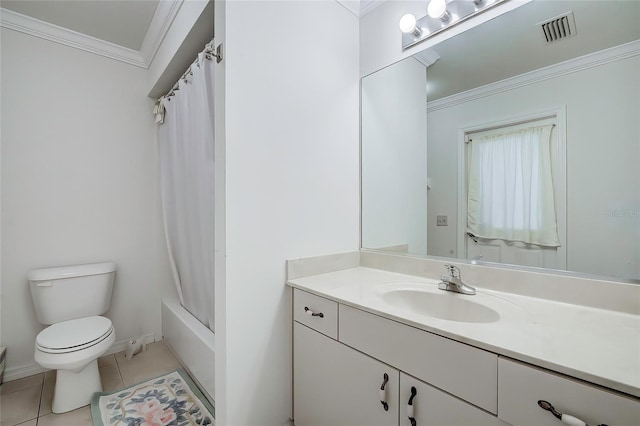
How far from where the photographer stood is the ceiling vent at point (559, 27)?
102cm

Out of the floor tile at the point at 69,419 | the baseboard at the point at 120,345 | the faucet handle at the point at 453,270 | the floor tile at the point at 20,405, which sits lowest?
the floor tile at the point at 69,419

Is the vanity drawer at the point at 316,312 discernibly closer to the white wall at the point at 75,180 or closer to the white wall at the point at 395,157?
the white wall at the point at 395,157

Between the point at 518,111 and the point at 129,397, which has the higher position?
the point at 518,111

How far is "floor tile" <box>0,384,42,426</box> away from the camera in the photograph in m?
1.46

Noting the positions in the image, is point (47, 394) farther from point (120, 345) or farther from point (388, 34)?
point (388, 34)

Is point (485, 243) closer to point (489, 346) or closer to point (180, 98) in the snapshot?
point (489, 346)

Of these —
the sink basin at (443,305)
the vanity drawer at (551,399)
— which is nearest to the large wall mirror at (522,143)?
the sink basin at (443,305)

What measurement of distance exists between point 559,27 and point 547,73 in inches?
6.7

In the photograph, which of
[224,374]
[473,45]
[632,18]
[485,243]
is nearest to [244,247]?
[224,374]

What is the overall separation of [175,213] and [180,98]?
817 mm

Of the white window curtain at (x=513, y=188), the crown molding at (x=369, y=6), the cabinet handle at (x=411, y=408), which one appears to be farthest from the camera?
the crown molding at (x=369, y=6)

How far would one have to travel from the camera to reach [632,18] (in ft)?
2.98

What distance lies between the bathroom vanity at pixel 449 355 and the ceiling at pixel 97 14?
1.97 m

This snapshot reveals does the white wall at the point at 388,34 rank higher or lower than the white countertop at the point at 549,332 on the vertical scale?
higher
